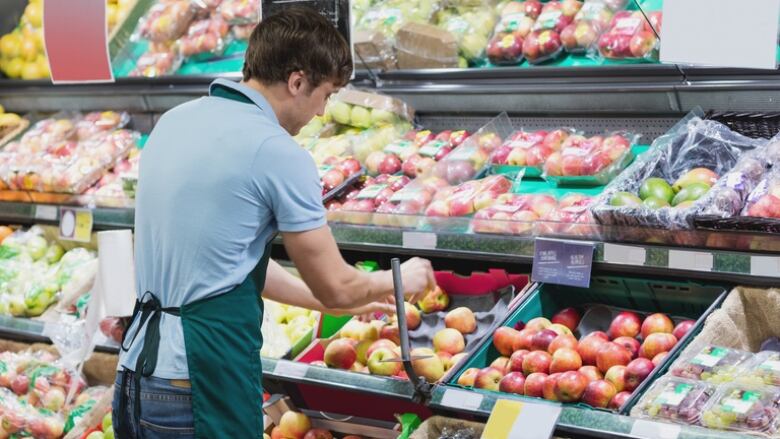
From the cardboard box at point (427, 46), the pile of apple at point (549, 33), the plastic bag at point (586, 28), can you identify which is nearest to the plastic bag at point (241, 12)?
the cardboard box at point (427, 46)

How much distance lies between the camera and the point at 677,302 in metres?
3.03

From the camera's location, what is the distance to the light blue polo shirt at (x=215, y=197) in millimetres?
2230

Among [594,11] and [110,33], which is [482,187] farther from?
[110,33]

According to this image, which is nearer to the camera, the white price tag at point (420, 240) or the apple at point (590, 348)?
the apple at point (590, 348)

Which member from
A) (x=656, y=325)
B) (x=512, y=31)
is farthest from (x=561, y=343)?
(x=512, y=31)

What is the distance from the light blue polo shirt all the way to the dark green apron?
0.02 metres

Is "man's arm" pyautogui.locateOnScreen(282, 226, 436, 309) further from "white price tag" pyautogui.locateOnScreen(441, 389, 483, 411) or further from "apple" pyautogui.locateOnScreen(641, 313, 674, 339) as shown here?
"apple" pyautogui.locateOnScreen(641, 313, 674, 339)

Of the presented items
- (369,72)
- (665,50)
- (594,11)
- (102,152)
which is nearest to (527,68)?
(594,11)

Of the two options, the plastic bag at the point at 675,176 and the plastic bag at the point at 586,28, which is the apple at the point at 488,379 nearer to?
the plastic bag at the point at 675,176

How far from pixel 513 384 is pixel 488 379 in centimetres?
9

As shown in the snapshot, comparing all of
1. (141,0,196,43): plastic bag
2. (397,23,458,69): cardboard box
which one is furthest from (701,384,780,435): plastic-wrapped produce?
(141,0,196,43): plastic bag

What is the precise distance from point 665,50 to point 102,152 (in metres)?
2.88

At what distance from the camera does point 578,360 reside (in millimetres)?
2805

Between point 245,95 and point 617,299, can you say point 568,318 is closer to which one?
point 617,299
